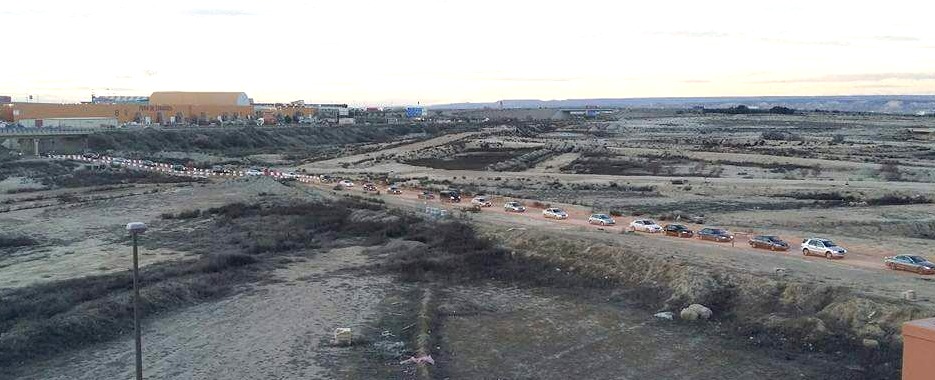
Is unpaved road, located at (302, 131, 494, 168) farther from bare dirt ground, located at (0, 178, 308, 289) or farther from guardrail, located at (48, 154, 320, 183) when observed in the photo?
bare dirt ground, located at (0, 178, 308, 289)

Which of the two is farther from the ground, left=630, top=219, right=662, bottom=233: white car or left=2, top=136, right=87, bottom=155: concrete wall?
left=2, top=136, right=87, bottom=155: concrete wall

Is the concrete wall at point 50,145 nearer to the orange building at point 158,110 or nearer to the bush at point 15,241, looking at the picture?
the orange building at point 158,110

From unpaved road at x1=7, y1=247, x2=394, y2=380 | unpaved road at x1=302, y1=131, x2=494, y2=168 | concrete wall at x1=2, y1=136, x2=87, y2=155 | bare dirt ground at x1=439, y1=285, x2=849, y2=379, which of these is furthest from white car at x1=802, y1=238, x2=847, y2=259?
concrete wall at x1=2, y1=136, x2=87, y2=155

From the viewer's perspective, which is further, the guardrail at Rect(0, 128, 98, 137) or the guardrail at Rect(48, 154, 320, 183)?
the guardrail at Rect(0, 128, 98, 137)

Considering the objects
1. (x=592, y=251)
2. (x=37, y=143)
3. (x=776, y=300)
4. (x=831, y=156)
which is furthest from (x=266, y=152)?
(x=776, y=300)

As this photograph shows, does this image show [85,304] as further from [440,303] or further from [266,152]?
[266,152]

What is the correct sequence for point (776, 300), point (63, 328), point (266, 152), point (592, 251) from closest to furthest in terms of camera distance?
point (63, 328) → point (776, 300) → point (592, 251) → point (266, 152)

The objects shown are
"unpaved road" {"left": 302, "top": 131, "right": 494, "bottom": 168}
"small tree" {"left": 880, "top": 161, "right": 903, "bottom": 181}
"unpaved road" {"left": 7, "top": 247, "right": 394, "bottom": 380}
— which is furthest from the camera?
"unpaved road" {"left": 302, "top": 131, "right": 494, "bottom": 168}
